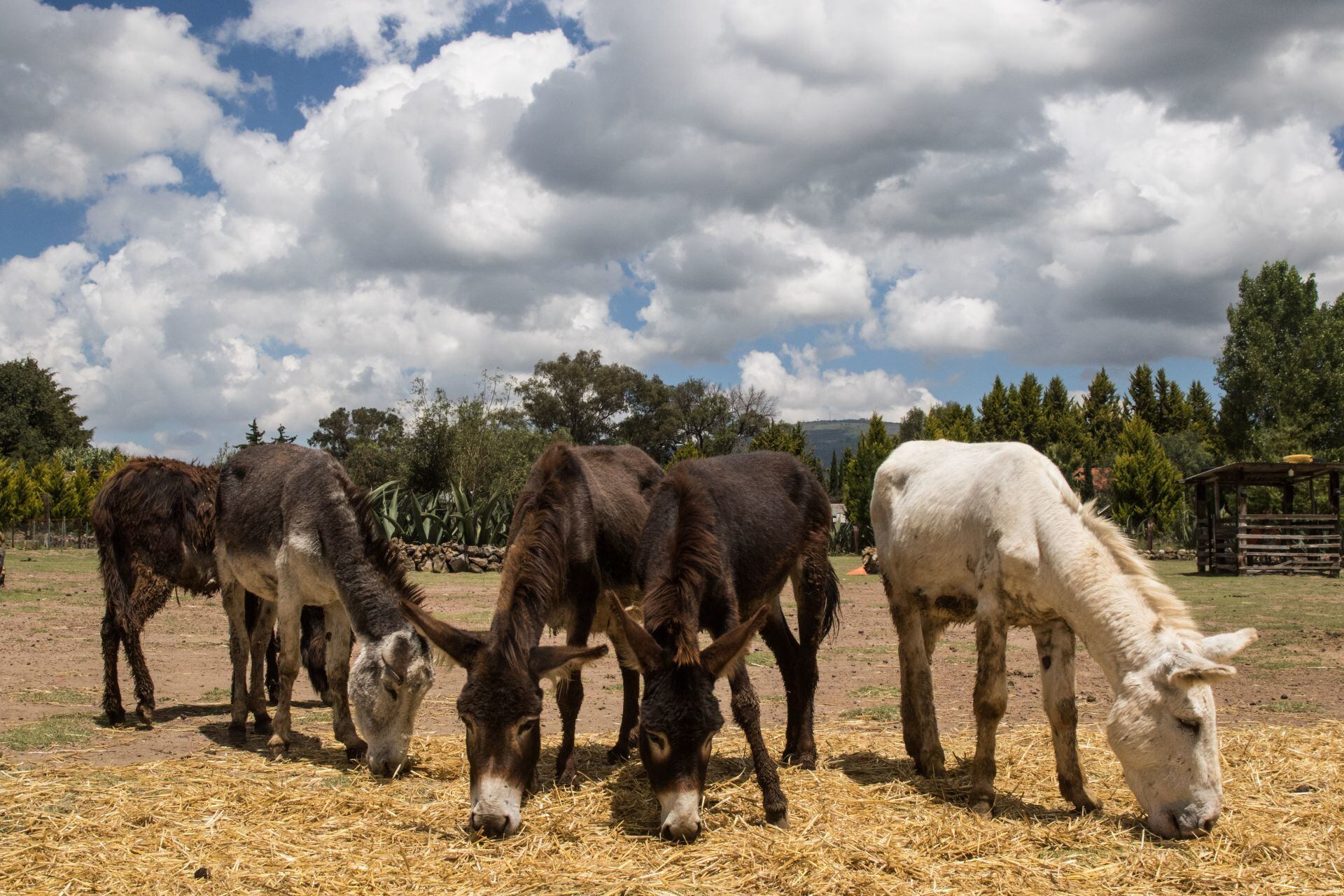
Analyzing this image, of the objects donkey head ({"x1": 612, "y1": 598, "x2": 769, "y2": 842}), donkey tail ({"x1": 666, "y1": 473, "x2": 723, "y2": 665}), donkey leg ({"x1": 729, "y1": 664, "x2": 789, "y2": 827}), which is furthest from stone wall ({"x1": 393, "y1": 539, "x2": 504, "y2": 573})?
donkey head ({"x1": 612, "y1": 598, "x2": 769, "y2": 842})

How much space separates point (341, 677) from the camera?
6938mm

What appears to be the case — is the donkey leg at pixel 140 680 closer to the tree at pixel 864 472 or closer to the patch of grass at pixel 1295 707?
the patch of grass at pixel 1295 707

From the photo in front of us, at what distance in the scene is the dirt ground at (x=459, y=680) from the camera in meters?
7.43

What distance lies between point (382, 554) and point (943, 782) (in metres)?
4.23

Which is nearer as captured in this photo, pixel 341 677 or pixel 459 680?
pixel 341 677

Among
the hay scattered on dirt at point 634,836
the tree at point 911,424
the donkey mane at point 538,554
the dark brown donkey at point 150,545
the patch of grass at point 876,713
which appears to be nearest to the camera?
the hay scattered on dirt at point 634,836

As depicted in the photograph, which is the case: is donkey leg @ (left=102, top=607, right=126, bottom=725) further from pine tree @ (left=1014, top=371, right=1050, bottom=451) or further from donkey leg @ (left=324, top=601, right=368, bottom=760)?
pine tree @ (left=1014, top=371, right=1050, bottom=451)

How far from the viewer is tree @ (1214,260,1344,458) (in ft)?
170

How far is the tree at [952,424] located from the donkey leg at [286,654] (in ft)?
125

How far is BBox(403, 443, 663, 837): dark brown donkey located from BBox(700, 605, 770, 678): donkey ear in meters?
0.66

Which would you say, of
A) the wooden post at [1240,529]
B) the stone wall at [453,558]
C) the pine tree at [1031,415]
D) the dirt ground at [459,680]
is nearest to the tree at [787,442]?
the pine tree at [1031,415]

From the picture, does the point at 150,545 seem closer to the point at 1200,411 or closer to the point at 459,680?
the point at 459,680

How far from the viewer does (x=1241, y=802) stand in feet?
17.4

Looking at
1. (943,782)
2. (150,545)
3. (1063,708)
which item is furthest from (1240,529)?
(150,545)
